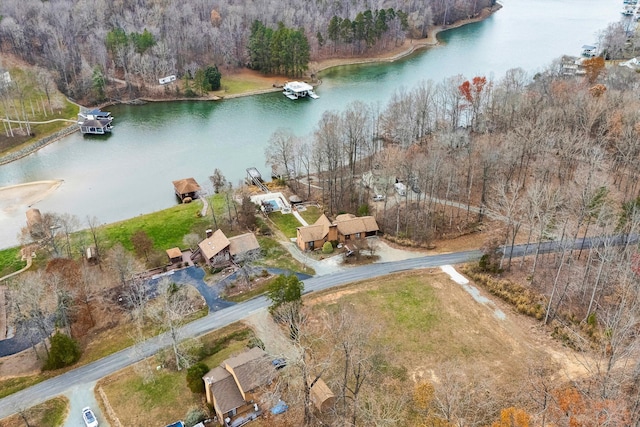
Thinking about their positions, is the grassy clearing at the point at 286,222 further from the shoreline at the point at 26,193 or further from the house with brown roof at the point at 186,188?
the shoreline at the point at 26,193

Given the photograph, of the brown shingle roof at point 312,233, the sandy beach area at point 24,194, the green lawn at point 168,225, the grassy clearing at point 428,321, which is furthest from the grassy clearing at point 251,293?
the sandy beach area at point 24,194

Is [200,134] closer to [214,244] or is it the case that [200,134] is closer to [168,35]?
[168,35]

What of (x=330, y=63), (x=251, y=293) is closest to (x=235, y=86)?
(x=330, y=63)

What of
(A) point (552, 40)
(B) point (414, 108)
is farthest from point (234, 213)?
(A) point (552, 40)

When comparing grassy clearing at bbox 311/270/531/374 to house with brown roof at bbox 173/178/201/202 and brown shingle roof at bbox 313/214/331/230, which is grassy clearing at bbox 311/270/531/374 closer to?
brown shingle roof at bbox 313/214/331/230

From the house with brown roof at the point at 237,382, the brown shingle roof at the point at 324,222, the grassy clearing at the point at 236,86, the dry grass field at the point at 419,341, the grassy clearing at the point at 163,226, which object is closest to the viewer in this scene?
the house with brown roof at the point at 237,382

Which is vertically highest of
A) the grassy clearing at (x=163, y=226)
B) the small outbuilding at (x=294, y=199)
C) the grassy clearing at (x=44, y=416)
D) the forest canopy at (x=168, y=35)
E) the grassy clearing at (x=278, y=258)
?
the forest canopy at (x=168, y=35)
